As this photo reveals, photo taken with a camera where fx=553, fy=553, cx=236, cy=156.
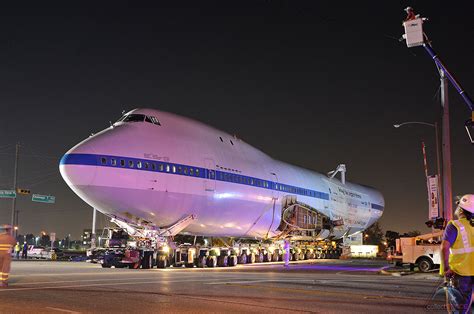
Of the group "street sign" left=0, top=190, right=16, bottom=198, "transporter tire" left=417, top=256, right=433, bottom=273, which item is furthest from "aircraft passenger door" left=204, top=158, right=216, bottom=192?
"street sign" left=0, top=190, right=16, bottom=198

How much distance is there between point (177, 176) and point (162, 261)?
415cm

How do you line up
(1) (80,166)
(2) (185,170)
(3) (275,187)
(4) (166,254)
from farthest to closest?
(3) (275,187), (2) (185,170), (4) (166,254), (1) (80,166)

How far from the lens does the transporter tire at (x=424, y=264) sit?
27.2 metres

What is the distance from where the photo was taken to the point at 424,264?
2741 centimetres

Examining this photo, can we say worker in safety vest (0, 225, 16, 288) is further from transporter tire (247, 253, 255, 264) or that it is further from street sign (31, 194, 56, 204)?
street sign (31, 194, 56, 204)

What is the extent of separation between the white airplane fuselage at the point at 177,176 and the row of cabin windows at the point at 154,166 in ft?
0.14

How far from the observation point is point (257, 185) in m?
33.4

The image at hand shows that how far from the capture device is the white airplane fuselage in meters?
24.3

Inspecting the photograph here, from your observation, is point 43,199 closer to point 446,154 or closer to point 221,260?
point 221,260

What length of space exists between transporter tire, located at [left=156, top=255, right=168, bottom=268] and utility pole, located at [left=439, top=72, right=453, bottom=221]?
12941mm

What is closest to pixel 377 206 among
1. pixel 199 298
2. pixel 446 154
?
pixel 446 154

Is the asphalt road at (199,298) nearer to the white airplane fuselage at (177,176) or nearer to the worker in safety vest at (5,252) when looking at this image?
the worker in safety vest at (5,252)

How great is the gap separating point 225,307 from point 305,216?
3000 centimetres

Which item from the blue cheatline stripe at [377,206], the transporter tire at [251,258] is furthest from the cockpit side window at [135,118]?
the blue cheatline stripe at [377,206]
